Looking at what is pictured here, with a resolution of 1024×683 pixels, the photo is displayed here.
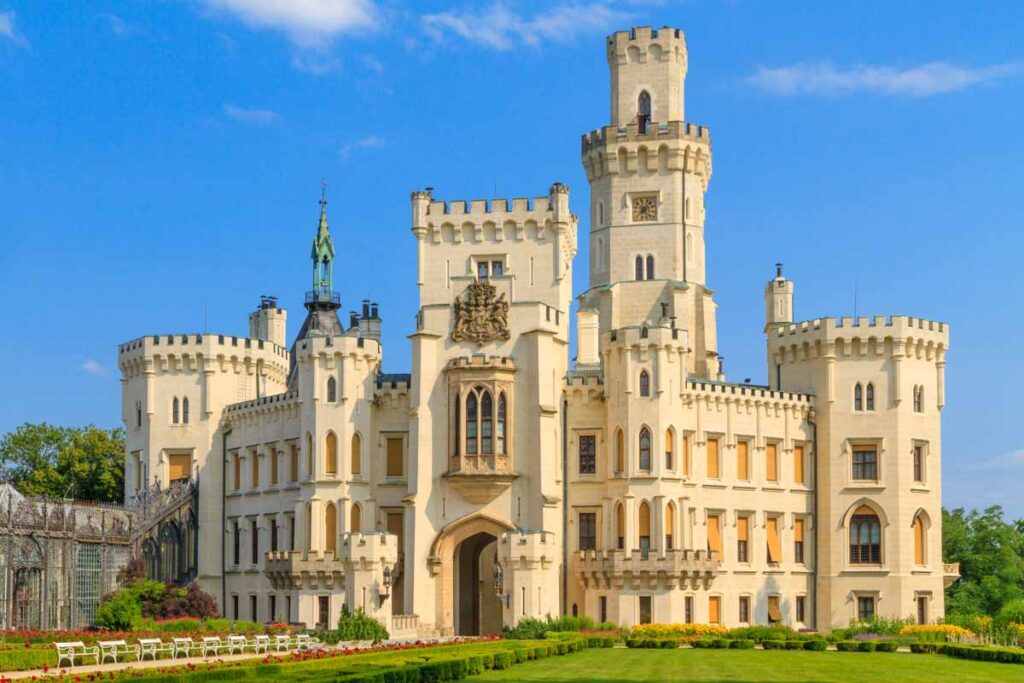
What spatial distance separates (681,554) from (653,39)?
29678mm

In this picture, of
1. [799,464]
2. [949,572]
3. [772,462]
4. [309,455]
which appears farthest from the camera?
[949,572]

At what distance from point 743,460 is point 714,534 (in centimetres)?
420

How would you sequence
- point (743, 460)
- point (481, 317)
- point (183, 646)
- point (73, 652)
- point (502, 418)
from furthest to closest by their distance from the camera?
point (743, 460)
point (481, 317)
point (502, 418)
point (183, 646)
point (73, 652)

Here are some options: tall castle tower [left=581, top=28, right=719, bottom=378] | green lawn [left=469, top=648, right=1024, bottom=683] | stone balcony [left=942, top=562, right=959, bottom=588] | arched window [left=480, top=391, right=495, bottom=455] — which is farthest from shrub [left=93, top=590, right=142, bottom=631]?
stone balcony [left=942, top=562, right=959, bottom=588]

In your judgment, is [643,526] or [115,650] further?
[643,526]

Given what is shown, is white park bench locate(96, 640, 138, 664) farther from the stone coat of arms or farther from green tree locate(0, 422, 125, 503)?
green tree locate(0, 422, 125, 503)

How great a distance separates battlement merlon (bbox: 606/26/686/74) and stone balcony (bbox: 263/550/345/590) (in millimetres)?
31444

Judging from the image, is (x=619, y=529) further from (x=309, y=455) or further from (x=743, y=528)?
(x=309, y=455)

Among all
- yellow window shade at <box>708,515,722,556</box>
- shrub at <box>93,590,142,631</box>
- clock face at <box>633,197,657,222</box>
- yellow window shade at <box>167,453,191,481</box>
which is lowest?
shrub at <box>93,590,142,631</box>

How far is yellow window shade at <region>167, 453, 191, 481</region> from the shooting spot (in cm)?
8594

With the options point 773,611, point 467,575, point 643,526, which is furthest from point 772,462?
point 467,575

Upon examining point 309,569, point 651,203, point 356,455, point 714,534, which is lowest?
point 309,569

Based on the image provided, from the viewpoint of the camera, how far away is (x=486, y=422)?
7344 centimetres

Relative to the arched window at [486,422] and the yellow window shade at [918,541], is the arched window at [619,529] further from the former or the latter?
the yellow window shade at [918,541]
